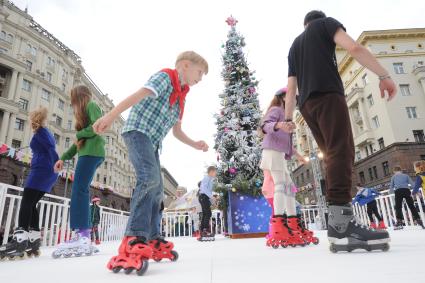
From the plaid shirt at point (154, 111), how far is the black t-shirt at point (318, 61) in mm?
1114

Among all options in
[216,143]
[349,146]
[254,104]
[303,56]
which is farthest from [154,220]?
[254,104]

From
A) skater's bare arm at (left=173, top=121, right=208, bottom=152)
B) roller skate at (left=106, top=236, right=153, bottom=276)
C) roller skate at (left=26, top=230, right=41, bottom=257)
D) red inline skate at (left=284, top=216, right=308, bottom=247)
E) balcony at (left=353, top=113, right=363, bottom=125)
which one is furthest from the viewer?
balcony at (left=353, top=113, right=363, bottom=125)

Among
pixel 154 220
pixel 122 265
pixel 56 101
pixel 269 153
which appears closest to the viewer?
pixel 122 265

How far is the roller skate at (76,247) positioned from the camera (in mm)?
2893

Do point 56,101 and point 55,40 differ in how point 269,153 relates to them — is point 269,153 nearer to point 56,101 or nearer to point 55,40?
point 56,101

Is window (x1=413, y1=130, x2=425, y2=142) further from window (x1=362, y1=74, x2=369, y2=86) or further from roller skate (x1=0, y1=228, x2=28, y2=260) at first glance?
roller skate (x1=0, y1=228, x2=28, y2=260)

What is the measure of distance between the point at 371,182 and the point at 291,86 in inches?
1107

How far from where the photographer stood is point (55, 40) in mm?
36031

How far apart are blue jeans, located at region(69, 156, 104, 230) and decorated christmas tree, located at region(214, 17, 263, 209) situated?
4400 millimetres

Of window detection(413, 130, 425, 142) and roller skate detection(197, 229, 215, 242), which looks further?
window detection(413, 130, 425, 142)

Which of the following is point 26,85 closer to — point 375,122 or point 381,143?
point 375,122

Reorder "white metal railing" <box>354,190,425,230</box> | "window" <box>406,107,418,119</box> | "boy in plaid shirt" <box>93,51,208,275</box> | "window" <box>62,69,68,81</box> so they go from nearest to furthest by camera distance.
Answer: "boy in plaid shirt" <box>93,51,208,275</box> → "white metal railing" <box>354,190,425,230</box> → "window" <box>406,107,418,119</box> → "window" <box>62,69,68,81</box>

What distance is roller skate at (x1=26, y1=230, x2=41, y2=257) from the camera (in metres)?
2.92

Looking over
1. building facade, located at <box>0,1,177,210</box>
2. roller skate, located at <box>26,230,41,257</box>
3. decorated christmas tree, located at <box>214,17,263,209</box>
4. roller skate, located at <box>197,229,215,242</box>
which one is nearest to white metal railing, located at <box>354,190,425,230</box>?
decorated christmas tree, located at <box>214,17,263,209</box>
